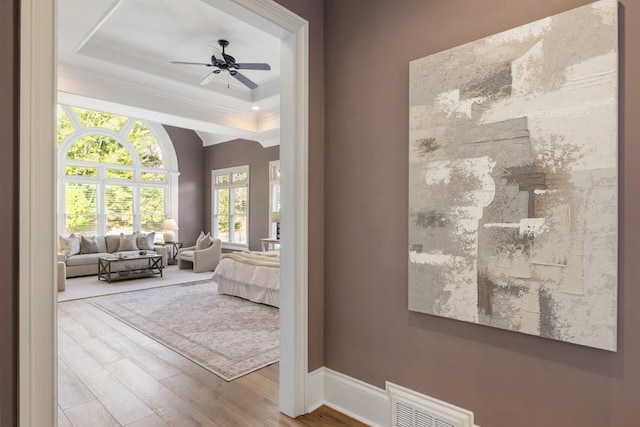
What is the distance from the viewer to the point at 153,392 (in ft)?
8.45

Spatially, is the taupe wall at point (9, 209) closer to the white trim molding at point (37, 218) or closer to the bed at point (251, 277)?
the white trim molding at point (37, 218)

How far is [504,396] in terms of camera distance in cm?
170

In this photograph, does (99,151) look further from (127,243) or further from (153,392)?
(153,392)

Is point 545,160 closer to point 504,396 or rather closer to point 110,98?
point 504,396

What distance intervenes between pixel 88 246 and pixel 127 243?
2.47 feet

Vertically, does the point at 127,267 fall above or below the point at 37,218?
below

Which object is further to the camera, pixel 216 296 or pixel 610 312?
pixel 216 296

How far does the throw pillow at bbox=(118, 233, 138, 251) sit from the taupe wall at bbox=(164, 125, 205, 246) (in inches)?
59.9

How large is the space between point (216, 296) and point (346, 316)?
3748mm

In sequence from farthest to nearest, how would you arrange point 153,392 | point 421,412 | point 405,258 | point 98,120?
point 98,120 → point 153,392 → point 405,258 → point 421,412

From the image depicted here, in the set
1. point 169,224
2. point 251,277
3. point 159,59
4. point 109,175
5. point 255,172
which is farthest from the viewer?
point 169,224

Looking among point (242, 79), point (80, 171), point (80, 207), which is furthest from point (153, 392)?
point (80, 171)

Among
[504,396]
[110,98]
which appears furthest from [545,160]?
[110,98]

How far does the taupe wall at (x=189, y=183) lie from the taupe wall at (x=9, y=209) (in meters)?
8.71
